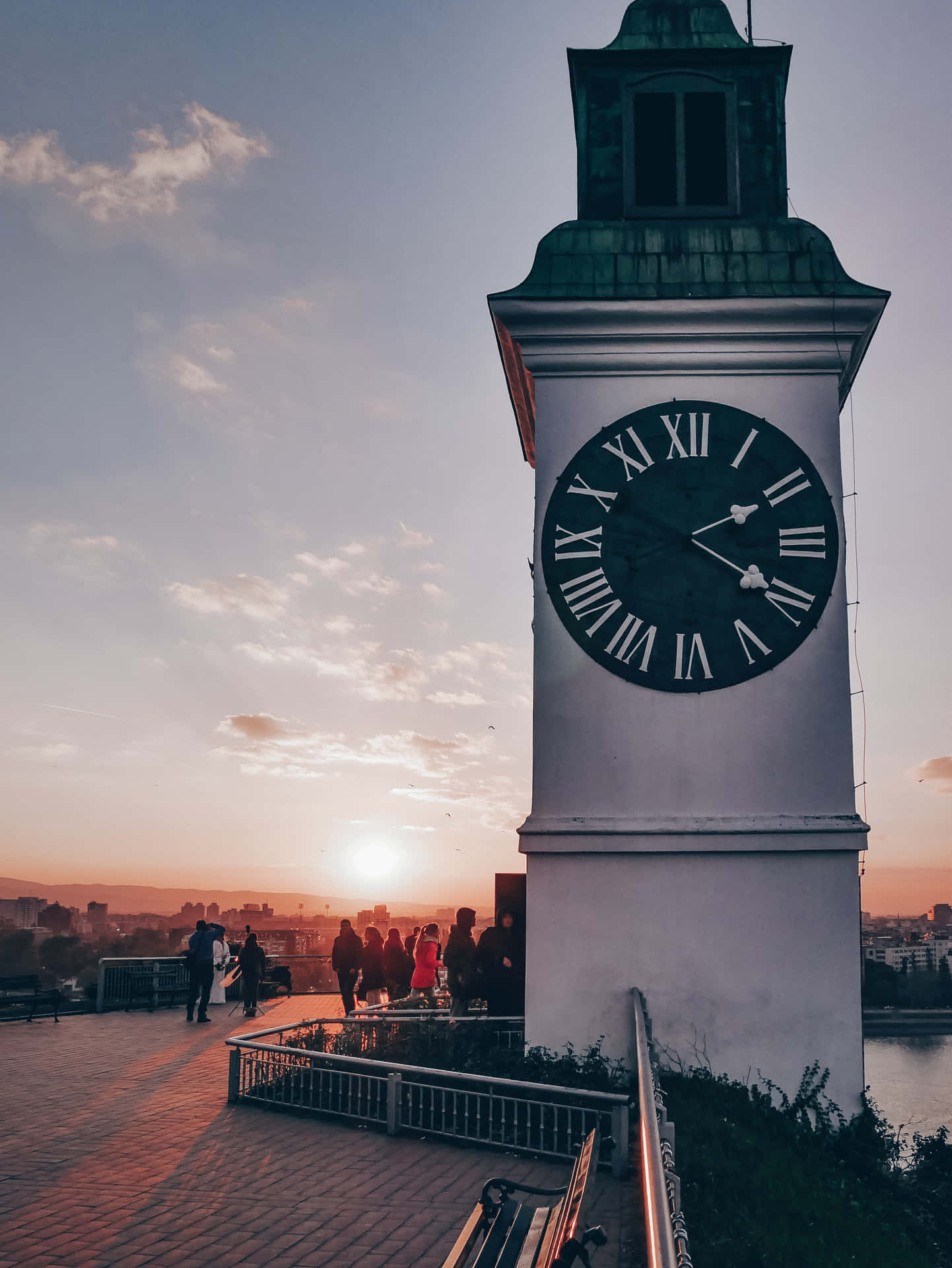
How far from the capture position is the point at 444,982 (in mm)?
16688

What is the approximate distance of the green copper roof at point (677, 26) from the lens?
544 inches

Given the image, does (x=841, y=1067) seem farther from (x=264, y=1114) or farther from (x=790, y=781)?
(x=264, y=1114)

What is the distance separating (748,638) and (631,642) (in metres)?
1.22

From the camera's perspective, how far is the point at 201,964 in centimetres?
1803

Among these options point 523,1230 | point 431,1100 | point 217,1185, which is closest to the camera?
point 523,1230

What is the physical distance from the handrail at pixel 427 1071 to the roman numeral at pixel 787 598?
512 cm

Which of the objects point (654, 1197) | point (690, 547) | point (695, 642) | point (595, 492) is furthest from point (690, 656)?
point (654, 1197)

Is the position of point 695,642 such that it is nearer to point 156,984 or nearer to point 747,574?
point 747,574

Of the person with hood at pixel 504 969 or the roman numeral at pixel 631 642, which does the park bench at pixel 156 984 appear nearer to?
the person with hood at pixel 504 969

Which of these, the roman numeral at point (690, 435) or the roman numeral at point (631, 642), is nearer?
the roman numeral at point (631, 642)

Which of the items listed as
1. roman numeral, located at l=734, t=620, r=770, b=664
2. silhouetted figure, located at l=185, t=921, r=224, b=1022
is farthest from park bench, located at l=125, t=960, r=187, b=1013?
roman numeral, located at l=734, t=620, r=770, b=664

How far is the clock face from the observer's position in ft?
37.9

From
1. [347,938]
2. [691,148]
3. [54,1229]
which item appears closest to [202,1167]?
[54,1229]

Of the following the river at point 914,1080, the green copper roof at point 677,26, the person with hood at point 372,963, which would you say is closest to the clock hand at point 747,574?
the river at point 914,1080
